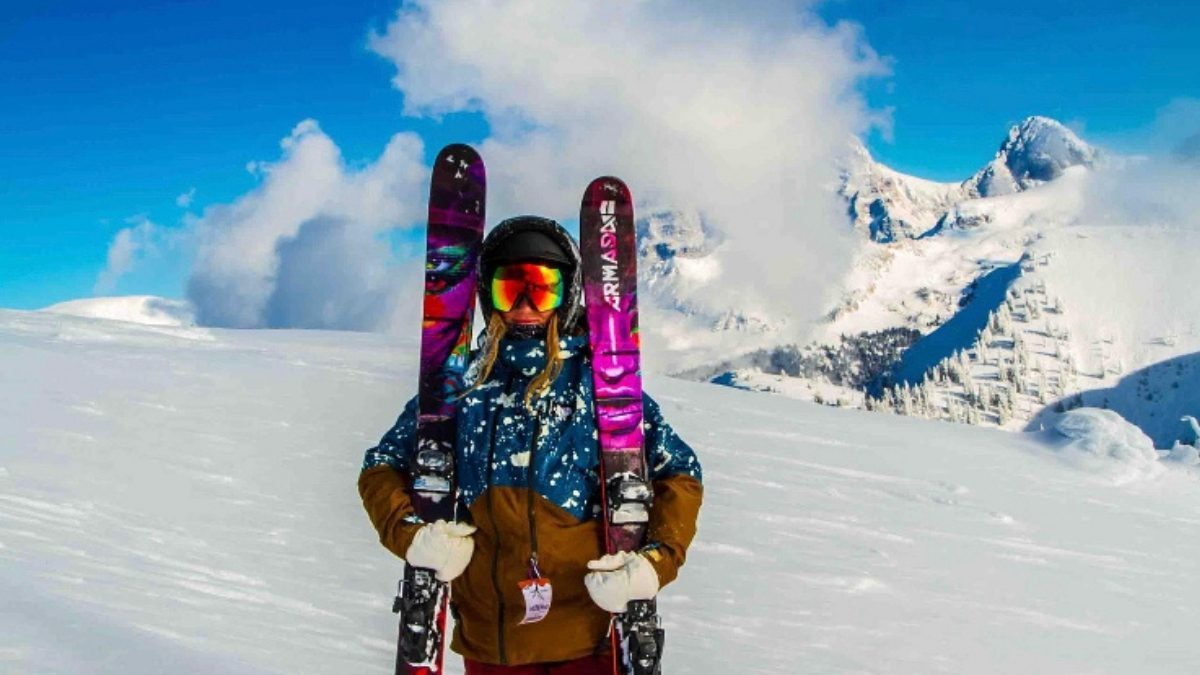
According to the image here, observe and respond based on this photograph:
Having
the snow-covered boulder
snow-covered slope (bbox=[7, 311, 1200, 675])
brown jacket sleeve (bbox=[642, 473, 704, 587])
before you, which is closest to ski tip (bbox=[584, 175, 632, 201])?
brown jacket sleeve (bbox=[642, 473, 704, 587])

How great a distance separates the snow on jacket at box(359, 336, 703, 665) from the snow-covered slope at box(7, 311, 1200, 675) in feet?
8.71

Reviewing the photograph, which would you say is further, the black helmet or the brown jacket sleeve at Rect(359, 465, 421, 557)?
the black helmet

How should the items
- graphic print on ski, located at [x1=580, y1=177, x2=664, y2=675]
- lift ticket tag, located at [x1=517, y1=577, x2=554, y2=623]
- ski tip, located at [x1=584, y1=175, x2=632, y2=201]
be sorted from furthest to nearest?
ski tip, located at [x1=584, y1=175, x2=632, y2=201]
graphic print on ski, located at [x1=580, y1=177, x2=664, y2=675]
lift ticket tag, located at [x1=517, y1=577, x2=554, y2=623]

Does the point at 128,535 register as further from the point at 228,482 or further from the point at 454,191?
the point at 454,191

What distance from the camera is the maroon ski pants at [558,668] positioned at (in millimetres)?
3578

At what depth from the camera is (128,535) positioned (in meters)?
9.38

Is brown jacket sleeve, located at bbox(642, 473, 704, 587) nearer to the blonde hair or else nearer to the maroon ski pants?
the maroon ski pants

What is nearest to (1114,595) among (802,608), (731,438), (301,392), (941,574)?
(941,574)

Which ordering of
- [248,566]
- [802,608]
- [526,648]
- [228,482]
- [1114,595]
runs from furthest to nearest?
[1114,595] < [228,482] < [802,608] < [248,566] < [526,648]

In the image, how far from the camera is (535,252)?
383 cm

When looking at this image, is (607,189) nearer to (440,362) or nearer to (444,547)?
(440,362)

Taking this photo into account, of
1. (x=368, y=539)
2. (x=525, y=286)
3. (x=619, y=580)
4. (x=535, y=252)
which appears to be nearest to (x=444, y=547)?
(x=619, y=580)

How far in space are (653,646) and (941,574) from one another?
11.0 meters

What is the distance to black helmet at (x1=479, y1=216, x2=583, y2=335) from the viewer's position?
12.6ft
